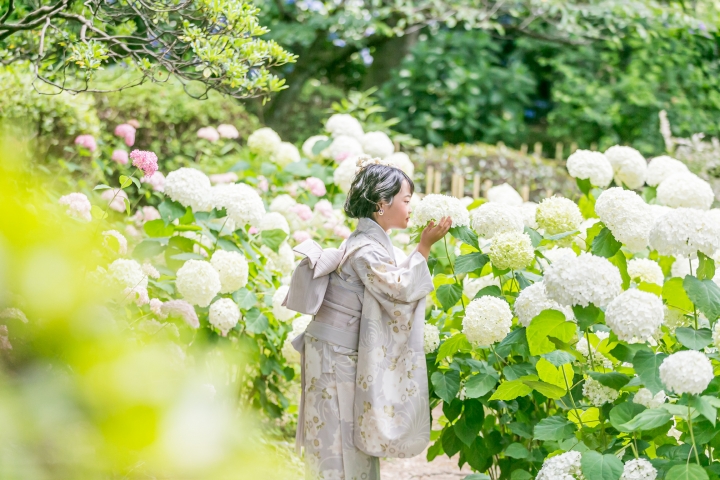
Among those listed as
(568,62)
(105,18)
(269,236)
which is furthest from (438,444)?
(568,62)

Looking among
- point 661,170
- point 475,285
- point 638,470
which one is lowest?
point 475,285

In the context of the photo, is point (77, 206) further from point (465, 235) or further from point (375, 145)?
point (375, 145)

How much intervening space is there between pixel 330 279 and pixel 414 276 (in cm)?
33

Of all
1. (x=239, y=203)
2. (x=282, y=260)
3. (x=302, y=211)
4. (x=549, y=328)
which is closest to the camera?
(x=549, y=328)

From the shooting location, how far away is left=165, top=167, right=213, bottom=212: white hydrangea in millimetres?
3117

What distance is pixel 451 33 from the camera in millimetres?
10008

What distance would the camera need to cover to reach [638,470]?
1999 mm

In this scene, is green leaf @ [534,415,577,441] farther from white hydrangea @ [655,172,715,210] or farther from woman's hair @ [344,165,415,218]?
white hydrangea @ [655,172,715,210]

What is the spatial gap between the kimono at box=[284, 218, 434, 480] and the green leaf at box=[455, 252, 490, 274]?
0.35 ft

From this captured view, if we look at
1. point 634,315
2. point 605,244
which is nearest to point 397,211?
point 605,244

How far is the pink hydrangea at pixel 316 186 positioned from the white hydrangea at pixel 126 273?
153cm

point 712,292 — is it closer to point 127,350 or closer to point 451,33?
point 127,350

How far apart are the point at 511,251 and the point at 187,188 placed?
1.39 m

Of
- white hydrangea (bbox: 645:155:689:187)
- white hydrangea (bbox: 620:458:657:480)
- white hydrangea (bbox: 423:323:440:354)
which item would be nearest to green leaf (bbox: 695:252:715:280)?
white hydrangea (bbox: 620:458:657:480)
